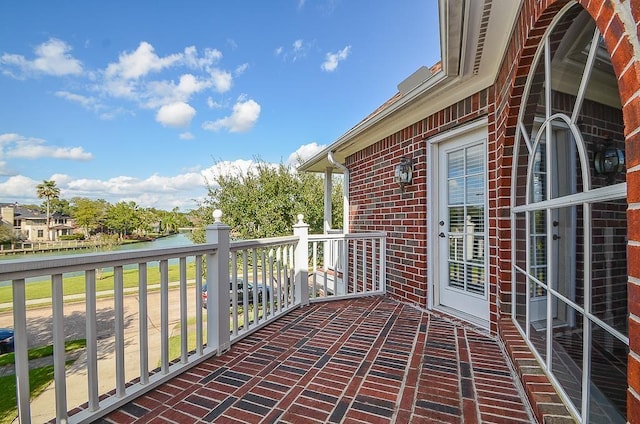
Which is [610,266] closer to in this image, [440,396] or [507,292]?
[440,396]

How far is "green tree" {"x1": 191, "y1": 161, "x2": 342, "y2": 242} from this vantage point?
36.3 feet

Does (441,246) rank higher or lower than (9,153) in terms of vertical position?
lower

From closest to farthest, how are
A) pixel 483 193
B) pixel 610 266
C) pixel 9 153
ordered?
pixel 610 266, pixel 483 193, pixel 9 153

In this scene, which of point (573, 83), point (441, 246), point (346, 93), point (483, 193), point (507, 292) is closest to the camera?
point (573, 83)

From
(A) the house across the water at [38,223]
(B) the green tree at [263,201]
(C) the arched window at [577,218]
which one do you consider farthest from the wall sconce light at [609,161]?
(A) the house across the water at [38,223]

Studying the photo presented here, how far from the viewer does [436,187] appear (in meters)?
3.60

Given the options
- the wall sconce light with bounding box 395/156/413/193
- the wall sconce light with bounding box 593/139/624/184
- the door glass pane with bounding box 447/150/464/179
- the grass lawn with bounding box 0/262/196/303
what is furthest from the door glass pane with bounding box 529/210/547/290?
the grass lawn with bounding box 0/262/196/303

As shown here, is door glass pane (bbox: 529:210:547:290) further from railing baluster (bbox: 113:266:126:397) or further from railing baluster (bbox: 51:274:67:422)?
railing baluster (bbox: 51:274:67:422)

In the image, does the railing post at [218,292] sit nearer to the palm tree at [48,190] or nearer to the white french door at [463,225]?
the white french door at [463,225]

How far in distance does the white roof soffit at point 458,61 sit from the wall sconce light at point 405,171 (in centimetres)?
48

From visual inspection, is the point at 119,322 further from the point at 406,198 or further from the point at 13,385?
the point at 13,385

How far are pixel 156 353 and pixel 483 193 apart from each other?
9687 mm

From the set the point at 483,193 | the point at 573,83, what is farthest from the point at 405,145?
the point at 573,83

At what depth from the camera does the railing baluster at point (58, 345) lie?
150 centimetres
